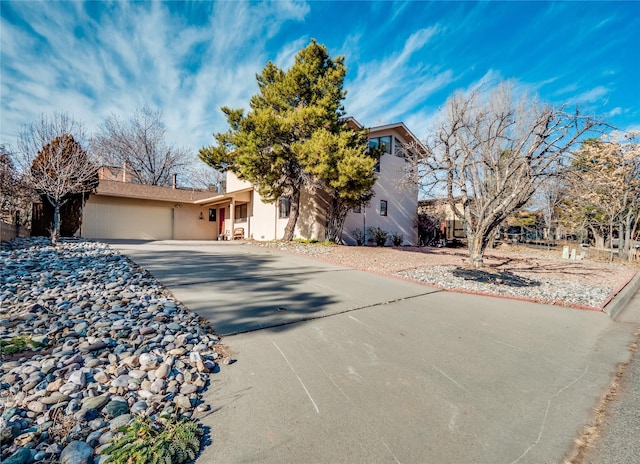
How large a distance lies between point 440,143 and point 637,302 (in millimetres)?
5983

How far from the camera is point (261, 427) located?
1909 millimetres

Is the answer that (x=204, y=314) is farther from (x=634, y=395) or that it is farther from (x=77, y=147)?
(x=77, y=147)

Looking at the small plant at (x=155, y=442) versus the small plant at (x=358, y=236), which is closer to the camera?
the small plant at (x=155, y=442)

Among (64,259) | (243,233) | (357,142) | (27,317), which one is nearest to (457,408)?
(27,317)

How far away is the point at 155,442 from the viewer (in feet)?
5.46

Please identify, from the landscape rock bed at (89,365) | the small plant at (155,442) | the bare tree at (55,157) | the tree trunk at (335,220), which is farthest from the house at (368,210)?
the small plant at (155,442)

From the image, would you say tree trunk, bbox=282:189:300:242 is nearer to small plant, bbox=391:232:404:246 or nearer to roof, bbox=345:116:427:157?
roof, bbox=345:116:427:157

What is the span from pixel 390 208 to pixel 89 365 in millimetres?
15545

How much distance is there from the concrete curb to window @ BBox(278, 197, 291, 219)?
39.4 feet

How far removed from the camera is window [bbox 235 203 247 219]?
17672 millimetres

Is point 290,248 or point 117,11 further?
point 290,248

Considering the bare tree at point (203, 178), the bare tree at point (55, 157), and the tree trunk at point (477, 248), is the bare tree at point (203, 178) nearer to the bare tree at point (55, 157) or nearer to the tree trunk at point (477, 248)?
the bare tree at point (55, 157)

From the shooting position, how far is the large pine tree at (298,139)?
10.1 metres

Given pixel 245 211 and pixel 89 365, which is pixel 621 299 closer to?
pixel 89 365
